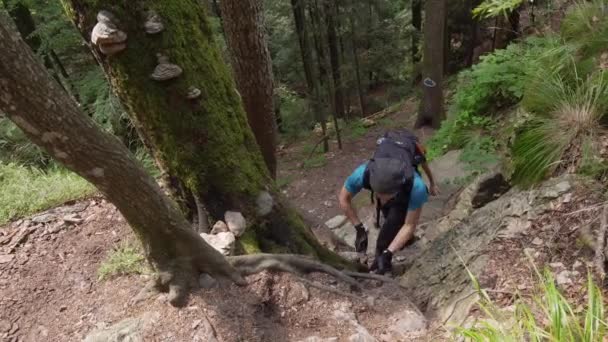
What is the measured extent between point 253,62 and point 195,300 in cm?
268

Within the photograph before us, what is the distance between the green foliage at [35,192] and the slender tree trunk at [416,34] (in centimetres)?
1426

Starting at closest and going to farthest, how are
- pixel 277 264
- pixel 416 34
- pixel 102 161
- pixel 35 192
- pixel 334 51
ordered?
1. pixel 102 161
2. pixel 277 264
3. pixel 35 192
4. pixel 334 51
5. pixel 416 34

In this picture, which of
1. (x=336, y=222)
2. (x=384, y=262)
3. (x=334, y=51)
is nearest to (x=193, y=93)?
(x=384, y=262)

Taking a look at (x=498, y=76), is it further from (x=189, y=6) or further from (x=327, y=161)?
(x=327, y=161)

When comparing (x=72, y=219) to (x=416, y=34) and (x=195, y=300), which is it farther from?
(x=416, y=34)

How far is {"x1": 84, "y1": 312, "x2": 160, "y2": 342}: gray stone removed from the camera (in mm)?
2734

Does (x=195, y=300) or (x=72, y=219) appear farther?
(x=72, y=219)

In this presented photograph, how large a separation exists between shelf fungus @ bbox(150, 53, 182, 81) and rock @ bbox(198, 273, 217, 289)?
1.52 meters

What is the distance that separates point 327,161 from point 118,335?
28.7ft

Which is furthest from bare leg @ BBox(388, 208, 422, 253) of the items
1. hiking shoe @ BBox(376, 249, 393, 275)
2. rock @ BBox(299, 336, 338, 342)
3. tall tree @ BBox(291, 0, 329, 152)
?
tall tree @ BBox(291, 0, 329, 152)

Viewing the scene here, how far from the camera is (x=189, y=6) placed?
3.22 m

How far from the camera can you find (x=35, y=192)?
520cm

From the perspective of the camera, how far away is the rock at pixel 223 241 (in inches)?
131

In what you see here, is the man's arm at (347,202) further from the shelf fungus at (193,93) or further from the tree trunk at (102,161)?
the shelf fungus at (193,93)
